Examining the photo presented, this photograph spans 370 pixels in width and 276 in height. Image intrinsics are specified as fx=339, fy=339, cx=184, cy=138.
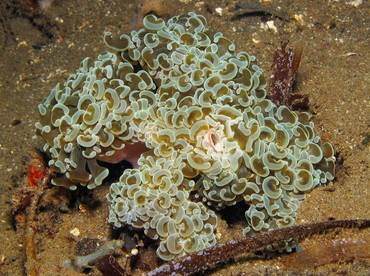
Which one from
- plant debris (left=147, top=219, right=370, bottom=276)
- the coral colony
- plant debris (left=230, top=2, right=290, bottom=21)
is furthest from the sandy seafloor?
the coral colony

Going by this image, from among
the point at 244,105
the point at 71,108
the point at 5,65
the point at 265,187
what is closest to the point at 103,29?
the point at 5,65

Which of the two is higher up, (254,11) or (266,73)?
(254,11)

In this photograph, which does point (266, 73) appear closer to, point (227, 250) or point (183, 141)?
point (183, 141)

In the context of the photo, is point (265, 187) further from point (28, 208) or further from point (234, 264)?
point (28, 208)

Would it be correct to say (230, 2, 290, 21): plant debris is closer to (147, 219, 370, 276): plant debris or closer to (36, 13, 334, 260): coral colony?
(36, 13, 334, 260): coral colony

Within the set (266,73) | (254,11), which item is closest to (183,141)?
(266,73)

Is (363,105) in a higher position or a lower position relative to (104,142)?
higher

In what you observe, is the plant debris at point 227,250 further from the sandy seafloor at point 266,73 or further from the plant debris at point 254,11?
the plant debris at point 254,11
